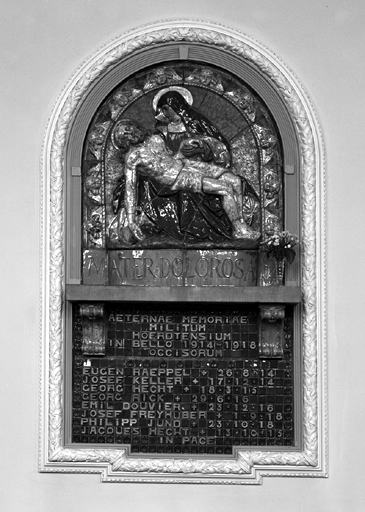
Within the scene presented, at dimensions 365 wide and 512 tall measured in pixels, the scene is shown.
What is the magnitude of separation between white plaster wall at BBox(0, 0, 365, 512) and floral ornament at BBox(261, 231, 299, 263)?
0.34 m

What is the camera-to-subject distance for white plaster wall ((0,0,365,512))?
800 cm

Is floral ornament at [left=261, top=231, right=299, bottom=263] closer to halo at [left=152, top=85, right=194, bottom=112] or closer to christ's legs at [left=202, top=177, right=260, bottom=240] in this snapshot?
christ's legs at [left=202, top=177, right=260, bottom=240]

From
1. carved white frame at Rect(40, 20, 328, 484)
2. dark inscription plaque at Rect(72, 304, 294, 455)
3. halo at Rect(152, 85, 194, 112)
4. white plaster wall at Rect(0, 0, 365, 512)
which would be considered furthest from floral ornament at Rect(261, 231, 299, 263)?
halo at Rect(152, 85, 194, 112)

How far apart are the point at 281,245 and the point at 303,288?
0.45 meters

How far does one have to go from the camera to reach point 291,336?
27.1 ft

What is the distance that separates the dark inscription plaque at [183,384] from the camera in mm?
8188

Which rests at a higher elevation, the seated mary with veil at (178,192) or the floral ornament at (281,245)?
the seated mary with veil at (178,192)

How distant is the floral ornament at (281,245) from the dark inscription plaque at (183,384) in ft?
1.66
